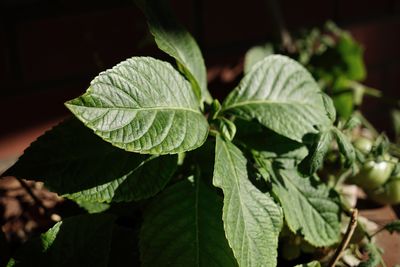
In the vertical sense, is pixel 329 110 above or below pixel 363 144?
above

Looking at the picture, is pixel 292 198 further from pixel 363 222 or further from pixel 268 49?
pixel 268 49

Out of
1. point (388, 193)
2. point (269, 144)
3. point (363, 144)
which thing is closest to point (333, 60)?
point (363, 144)

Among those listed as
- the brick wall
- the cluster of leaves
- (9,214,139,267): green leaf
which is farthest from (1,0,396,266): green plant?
the cluster of leaves

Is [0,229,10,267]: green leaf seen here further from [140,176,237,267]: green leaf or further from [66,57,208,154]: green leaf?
[66,57,208,154]: green leaf

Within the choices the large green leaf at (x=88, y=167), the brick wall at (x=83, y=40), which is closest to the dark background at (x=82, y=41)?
the brick wall at (x=83, y=40)

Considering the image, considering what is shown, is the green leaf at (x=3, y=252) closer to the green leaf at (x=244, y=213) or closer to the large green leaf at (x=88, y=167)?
the large green leaf at (x=88, y=167)

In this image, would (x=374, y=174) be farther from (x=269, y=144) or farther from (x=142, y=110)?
(x=142, y=110)
